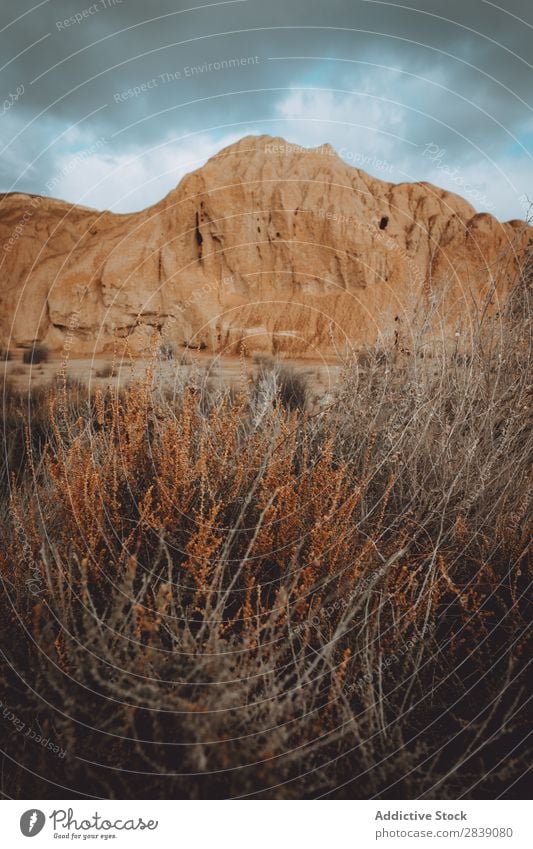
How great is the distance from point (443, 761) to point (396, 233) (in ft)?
49.1

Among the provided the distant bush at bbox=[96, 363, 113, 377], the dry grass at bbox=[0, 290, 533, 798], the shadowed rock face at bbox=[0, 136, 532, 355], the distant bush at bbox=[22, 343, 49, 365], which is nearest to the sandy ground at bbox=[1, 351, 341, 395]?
the distant bush at bbox=[96, 363, 113, 377]

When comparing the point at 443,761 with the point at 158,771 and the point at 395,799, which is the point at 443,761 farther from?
the point at 158,771

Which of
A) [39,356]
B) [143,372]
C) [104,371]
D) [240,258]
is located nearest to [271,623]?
[143,372]

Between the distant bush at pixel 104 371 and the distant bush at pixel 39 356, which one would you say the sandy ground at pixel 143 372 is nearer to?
the distant bush at pixel 104 371

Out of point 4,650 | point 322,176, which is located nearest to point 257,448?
point 4,650

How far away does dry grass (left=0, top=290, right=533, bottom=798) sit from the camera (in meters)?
1.21

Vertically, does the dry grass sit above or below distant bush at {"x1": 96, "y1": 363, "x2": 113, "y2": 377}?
below

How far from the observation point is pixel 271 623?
4.41ft

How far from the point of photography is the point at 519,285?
10.4ft

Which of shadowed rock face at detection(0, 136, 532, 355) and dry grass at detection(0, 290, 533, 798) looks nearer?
dry grass at detection(0, 290, 533, 798)

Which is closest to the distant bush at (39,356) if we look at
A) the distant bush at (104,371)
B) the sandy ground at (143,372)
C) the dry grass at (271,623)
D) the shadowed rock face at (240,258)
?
the sandy ground at (143,372)

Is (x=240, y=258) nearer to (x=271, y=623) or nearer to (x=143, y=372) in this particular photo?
(x=143, y=372)

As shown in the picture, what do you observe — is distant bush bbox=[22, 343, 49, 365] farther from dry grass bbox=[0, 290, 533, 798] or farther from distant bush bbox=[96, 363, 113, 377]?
dry grass bbox=[0, 290, 533, 798]
